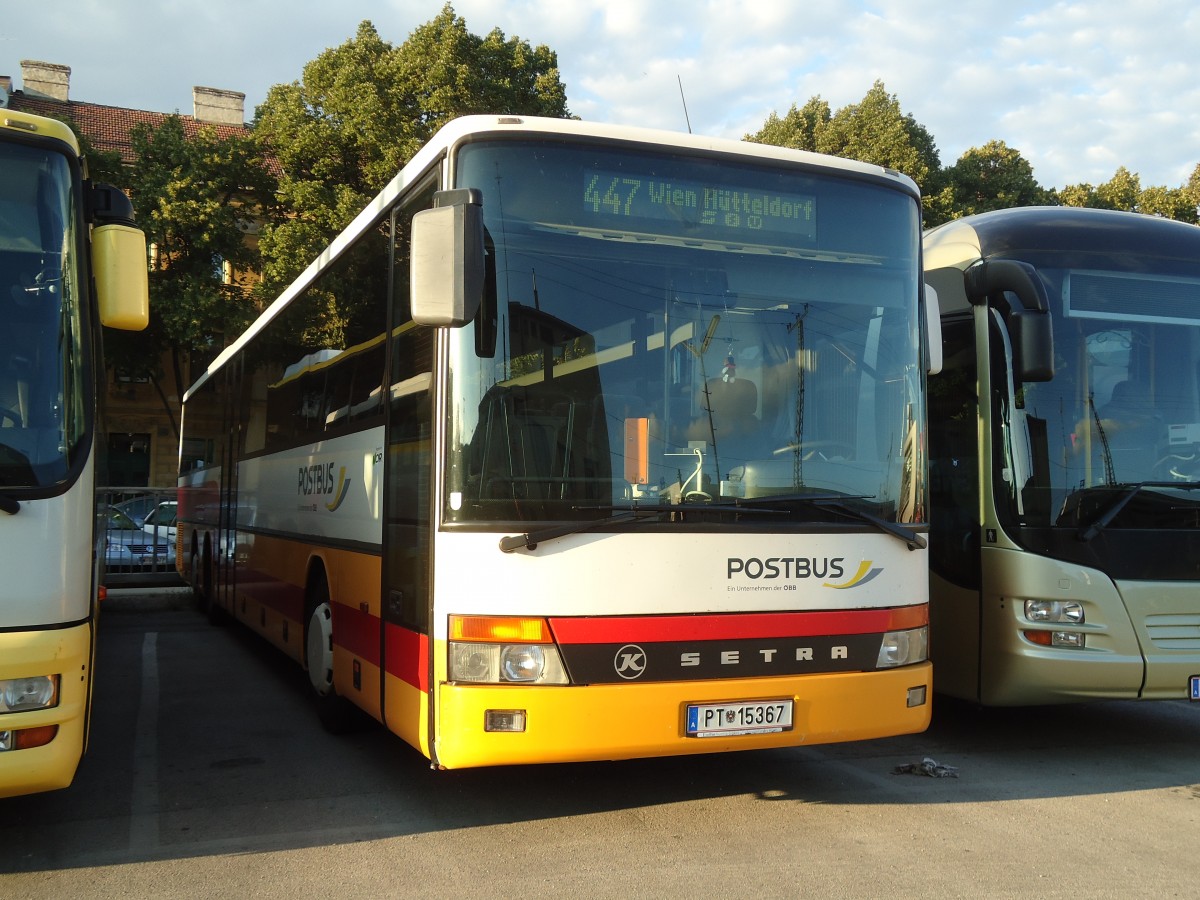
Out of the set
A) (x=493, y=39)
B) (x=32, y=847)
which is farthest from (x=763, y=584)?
(x=493, y=39)

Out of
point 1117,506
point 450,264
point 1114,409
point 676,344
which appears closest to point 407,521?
point 450,264

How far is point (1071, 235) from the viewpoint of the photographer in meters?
7.25

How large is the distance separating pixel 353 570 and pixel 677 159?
2958 mm

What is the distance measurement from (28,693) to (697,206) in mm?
3524

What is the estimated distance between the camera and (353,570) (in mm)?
6637

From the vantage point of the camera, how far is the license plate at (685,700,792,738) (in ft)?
16.8

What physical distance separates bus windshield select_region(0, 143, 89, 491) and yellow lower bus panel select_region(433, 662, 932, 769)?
1888 millimetres

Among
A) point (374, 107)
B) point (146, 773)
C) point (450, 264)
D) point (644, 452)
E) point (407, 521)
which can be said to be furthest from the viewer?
point (374, 107)

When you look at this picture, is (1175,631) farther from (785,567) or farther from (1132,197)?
(1132,197)

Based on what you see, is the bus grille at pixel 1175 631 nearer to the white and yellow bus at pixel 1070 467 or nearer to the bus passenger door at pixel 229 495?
the white and yellow bus at pixel 1070 467

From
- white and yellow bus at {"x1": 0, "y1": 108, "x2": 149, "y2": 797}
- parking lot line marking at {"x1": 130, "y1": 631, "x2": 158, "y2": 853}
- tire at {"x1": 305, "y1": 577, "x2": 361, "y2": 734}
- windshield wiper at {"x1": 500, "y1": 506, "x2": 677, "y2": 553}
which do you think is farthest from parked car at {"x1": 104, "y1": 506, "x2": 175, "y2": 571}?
windshield wiper at {"x1": 500, "y1": 506, "x2": 677, "y2": 553}

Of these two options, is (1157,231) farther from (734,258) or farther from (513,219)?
(513,219)

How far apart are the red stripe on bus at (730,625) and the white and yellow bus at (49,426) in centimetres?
195

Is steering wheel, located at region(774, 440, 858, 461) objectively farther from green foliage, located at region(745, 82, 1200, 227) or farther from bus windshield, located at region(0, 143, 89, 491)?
green foliage, located at region(745, 82, 1200, 227)
